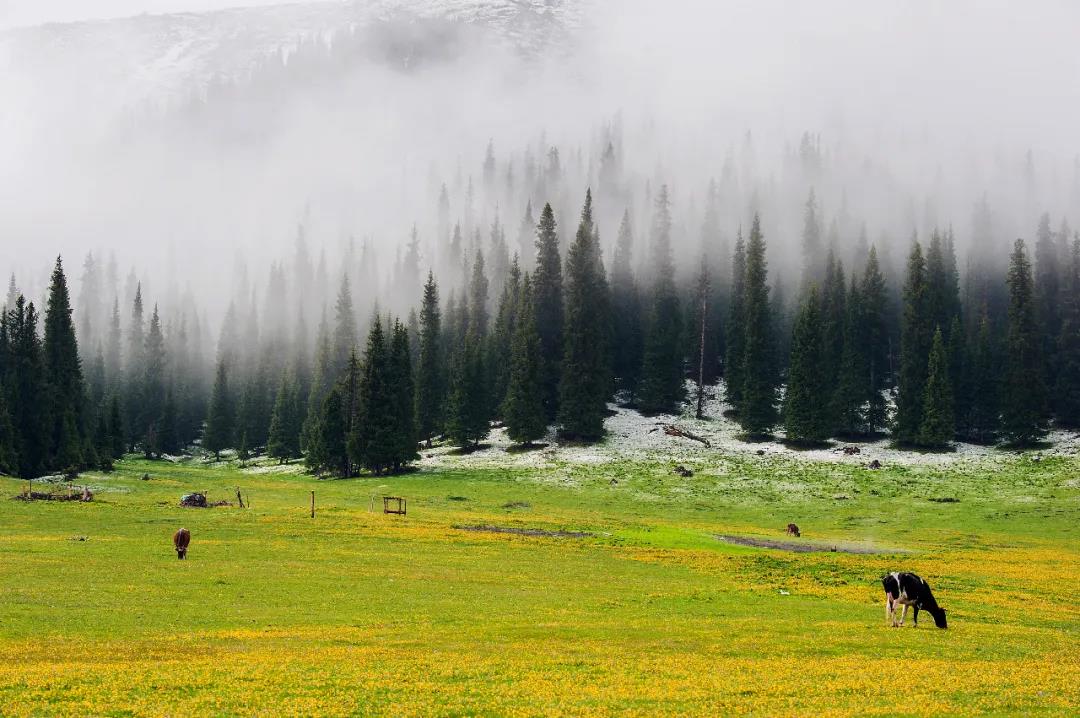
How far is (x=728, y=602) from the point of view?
34438 mm

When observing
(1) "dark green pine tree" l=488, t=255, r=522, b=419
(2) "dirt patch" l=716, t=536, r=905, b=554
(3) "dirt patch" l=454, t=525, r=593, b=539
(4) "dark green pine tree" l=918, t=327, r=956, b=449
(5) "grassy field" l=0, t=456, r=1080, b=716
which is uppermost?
(1) "dark green pine tree" l=488, t=255, r=522, b=419

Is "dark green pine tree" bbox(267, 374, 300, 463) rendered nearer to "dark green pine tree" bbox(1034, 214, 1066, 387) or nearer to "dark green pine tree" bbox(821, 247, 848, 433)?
"dark green pine tree" bbox(821, 247, 848, 433)

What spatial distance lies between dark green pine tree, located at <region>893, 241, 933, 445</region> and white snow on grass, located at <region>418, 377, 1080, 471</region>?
3515 millimetres

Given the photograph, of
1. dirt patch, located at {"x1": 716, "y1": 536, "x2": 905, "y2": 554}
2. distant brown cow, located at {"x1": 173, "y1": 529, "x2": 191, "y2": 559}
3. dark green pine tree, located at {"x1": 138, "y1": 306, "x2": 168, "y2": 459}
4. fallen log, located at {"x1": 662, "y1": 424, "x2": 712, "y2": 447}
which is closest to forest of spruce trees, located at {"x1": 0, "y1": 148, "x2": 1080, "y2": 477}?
dark green pine tree, located at {"x1": 138, "y1": 306, "x2": 168, "y2": 459}

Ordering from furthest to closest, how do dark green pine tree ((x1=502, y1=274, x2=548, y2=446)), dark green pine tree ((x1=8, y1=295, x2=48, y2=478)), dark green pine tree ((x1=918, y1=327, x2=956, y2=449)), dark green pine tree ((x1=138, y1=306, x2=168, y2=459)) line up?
1. dark green pine tree ((x1=138, y1=306, x2=168, y2=459))
2. dark green pine tree ((x1=502, y1=274, x2=548, y2=446))
3. dark green pine tree ((x1=918, y1=327, x2=956, y2=449))
4. dark green pine tree ((x1=8, y1=295, x2=48, y2=478))

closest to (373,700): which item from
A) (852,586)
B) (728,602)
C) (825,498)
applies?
(728,602)

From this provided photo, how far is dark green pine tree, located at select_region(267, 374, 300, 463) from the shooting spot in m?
139

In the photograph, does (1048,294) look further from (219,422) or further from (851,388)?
(219,422)

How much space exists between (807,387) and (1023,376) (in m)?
25.7

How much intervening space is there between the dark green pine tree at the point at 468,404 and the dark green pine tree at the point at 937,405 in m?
55.6

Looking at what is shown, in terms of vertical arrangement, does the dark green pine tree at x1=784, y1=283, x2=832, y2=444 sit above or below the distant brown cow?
above

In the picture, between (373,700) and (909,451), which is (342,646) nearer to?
(373,700)

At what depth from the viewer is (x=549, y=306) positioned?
431 ft

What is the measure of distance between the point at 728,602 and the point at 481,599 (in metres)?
9.77
